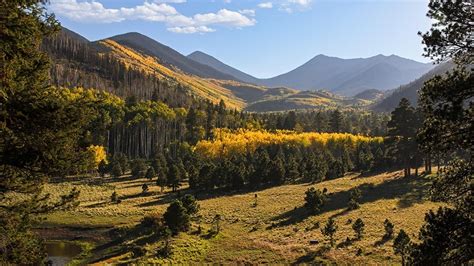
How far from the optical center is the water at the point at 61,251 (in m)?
49.2

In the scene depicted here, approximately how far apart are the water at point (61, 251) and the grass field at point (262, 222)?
2.39 meters

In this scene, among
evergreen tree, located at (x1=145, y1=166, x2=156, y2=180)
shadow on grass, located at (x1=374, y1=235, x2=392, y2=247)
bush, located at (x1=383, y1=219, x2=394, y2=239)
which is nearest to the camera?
shadow on grass, located at (x1=374, y1=235, x2=392, y2=247)

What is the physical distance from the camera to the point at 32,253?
13.8 meters

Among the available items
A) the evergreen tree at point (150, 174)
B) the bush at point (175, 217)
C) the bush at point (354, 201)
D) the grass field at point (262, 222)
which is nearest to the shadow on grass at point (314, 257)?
the grass field at point (262, 222)

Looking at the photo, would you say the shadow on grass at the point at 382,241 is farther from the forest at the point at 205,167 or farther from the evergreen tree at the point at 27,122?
the evergreen tree at the point at 27,122

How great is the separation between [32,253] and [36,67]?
622cm

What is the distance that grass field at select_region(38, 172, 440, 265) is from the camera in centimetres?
4812

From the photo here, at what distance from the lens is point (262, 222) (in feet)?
206

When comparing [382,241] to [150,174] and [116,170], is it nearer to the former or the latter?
[150,174]

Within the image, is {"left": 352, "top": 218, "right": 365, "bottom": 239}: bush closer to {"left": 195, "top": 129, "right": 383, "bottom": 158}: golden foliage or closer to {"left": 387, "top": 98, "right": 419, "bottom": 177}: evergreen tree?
{"left": 387, "top": 98, "right": 419, "bottom": 177}: evergreen tree

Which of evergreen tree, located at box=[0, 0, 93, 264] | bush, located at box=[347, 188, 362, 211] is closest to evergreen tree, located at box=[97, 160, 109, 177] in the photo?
bush, located at box=[347, 188, 362, 211]

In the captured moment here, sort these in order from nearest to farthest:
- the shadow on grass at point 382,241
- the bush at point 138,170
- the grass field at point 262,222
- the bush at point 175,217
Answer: the grass field at point 262,222, the shadow on grass at point 382,241, the bush at point 175,217, the bush at point 138,170

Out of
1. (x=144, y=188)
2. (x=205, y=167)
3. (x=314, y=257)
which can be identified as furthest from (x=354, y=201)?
(x=144, y=188)

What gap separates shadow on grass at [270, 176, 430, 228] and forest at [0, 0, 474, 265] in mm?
464
